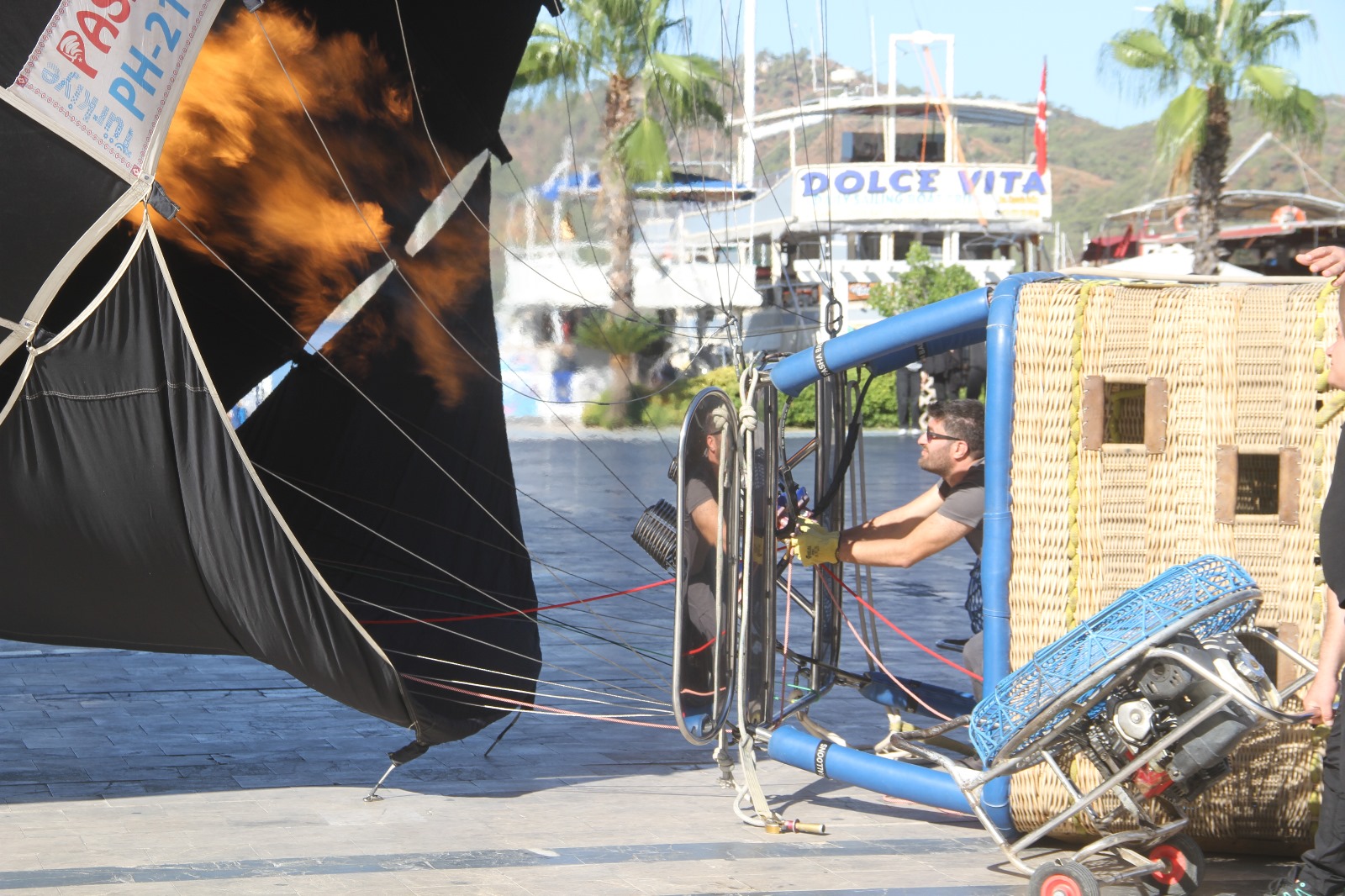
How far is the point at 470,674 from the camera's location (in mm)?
5602

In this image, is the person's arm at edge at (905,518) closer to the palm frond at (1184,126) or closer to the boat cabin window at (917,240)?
the palm frond at (1184,126)

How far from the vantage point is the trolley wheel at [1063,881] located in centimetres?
383

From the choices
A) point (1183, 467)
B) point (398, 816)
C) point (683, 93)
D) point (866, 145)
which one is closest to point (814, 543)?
point (1183, 467)

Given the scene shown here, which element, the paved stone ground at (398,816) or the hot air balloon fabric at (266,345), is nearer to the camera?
the paved stone ground at (398,816)

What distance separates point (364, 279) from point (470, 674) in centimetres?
166

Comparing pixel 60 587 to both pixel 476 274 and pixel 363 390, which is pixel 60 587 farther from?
pixel 476 274

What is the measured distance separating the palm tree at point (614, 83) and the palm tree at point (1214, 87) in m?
21.0

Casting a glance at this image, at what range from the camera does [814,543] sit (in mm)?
5121

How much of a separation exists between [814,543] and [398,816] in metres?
1.77

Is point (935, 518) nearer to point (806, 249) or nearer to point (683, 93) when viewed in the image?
point (683, 93)

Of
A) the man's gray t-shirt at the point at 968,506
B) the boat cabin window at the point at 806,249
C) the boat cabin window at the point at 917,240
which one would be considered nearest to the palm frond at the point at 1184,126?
the boat cabin window at the point at 806,249

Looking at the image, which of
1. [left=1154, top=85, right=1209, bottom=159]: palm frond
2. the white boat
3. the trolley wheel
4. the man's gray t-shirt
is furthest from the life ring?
the trolley wheel

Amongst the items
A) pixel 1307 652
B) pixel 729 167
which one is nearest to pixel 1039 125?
pixel 729 167

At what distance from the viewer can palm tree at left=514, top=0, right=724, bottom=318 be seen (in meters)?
6.31
